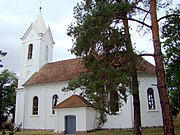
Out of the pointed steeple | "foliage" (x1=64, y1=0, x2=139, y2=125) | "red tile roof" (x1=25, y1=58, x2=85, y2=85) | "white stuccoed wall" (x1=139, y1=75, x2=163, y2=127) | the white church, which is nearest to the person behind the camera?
"foliage" (x1=64, y1=0, x2=139, y2=125)

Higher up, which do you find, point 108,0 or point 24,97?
point 108,0

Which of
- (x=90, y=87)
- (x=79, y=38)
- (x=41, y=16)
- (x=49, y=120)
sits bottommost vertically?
(x=49, y=120)

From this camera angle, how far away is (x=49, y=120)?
1121 inches

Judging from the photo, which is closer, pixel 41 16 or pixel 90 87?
pixel 90 87

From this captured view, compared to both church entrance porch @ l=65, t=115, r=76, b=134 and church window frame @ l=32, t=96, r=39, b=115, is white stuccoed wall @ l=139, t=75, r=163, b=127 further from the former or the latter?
church window frame @ l=32, t=96, r=39, b=115

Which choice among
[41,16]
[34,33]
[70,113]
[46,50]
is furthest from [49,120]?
[41,16]

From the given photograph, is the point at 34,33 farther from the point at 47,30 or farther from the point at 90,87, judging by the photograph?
the point at 90,87

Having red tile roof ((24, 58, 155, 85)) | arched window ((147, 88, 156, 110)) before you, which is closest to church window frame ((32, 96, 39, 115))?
red tile roof ((24, 58, 155, 85))

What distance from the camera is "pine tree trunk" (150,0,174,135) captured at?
410 inches

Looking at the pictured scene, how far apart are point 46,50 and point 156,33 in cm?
2559

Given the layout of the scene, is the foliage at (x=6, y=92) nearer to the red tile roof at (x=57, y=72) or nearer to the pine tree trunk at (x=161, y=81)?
the red tile roof at (x=57, y=72)

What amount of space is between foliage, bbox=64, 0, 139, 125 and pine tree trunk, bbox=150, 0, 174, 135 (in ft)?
4.64

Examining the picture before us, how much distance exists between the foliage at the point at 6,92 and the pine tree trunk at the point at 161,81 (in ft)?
96.0

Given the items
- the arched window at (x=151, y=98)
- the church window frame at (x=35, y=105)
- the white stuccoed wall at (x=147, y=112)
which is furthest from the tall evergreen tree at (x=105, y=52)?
A: the church window frame at (x=35, y=105)
